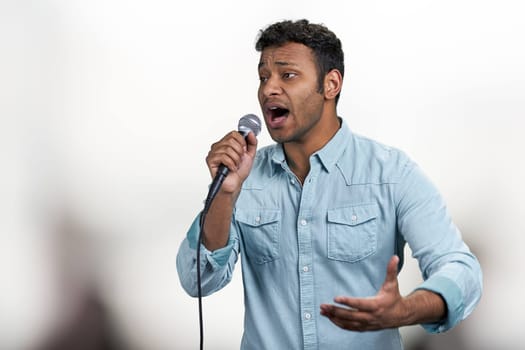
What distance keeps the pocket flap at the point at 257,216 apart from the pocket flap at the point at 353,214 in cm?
14

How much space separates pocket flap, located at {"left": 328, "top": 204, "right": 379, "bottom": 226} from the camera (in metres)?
1.88

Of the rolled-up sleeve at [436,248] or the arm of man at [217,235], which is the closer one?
the rolled-up sleeve at [436,248]

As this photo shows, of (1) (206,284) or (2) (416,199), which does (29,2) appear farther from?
(2) (416,199)

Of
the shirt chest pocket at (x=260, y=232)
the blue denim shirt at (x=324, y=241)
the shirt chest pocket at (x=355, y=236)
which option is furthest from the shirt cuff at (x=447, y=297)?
the shirt chest pocket at (x=260, y=232)

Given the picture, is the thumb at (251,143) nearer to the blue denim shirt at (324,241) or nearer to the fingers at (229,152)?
the fingers at (229,152)

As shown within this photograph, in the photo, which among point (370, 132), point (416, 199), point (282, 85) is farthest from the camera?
point (370, 132)

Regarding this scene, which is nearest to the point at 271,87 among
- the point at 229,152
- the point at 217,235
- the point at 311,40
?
the point at 311,40

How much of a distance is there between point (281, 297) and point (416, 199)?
0.39m

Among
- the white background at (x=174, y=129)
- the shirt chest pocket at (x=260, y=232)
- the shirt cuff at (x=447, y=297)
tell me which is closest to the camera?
the shirt cuff at (x=447, y=297)

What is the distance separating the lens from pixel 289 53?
6.59 ft

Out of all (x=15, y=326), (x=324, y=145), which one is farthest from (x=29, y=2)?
(x=324, y=145)

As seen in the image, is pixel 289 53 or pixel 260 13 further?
pixel 260 13

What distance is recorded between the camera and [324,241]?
189 cm

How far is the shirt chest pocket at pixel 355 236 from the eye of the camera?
73.8 inches
